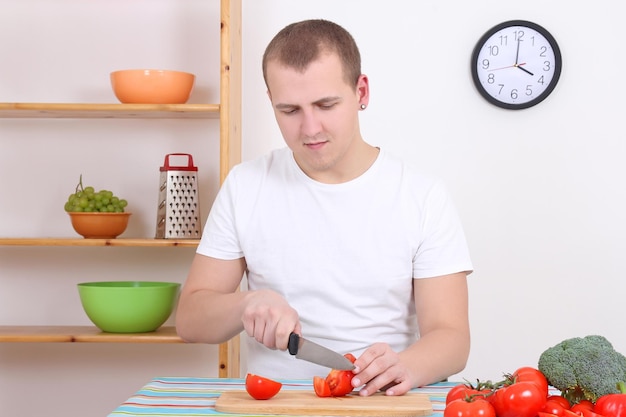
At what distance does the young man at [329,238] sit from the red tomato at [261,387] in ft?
1.03

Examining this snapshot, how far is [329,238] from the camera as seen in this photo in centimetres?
199

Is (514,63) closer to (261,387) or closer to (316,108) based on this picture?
(316,108)

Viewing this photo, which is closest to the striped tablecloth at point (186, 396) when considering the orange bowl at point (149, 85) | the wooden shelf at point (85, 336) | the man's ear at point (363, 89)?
the man's ear at point (363, 89)

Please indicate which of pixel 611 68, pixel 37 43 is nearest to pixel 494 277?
pixel 611 68

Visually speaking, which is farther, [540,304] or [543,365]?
[540,304]

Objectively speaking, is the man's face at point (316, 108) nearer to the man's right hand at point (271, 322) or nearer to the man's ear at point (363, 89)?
the man's ear at point (363, 89)

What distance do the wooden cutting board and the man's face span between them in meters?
0.62

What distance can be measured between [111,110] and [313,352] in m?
1.50

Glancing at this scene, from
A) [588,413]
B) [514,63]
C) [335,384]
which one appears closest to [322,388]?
[335,384]

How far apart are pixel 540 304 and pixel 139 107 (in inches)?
61.1

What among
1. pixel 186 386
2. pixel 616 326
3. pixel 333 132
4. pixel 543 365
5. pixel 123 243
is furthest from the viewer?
pixel 616 326

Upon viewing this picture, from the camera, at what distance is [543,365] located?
1.29 meters

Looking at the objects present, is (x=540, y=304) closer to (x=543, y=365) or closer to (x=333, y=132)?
(x=333, y=132)

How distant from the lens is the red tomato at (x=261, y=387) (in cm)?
143
